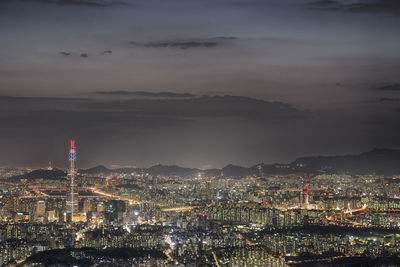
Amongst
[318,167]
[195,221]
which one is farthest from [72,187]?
[318,167]

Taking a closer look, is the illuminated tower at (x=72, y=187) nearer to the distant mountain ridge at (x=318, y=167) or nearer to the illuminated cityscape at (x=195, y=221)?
the illuminated cityscape at (x=195, y=221)

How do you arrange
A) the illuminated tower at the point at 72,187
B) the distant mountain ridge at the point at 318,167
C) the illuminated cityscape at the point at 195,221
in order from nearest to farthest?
the illuminated cityscape at the point at 195,221 < the illuminated tower at the point at 72,187 < the distant mountain ridge at the point at 318,167

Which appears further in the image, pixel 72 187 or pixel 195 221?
pixel 72 187

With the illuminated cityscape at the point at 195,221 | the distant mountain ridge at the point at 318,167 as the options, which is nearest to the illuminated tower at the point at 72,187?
the illuminated cityscape at the point at 195,221

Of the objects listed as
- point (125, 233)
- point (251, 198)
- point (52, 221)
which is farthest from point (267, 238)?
point (251, 198)

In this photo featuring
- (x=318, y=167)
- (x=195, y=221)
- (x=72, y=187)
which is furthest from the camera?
(x=318, y=167)

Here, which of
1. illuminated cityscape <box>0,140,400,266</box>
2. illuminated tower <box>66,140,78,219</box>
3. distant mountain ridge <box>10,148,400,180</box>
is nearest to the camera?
illuminated cityscape <box>0,140,400,266</box>

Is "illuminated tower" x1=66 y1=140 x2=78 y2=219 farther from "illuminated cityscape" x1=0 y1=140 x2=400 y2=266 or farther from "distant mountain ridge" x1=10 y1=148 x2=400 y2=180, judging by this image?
"distant mountain ridge" x1=10 y1=148 x2=400 y2=180

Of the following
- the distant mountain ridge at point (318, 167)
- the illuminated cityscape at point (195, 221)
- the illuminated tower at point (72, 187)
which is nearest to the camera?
the illuminated cityscape at point (195, 221)

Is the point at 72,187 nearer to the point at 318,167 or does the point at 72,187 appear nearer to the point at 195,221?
the point at 195,221

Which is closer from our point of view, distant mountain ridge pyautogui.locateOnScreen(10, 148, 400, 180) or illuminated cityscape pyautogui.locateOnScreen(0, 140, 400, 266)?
illuminated cityscape pyautogui.locateOnScreen(0, 140, 400, 266)

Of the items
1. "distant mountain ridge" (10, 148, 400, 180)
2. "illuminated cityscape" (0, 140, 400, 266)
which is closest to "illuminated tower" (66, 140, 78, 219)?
"illuminated cityscape" (0, 140, 400, 266)
